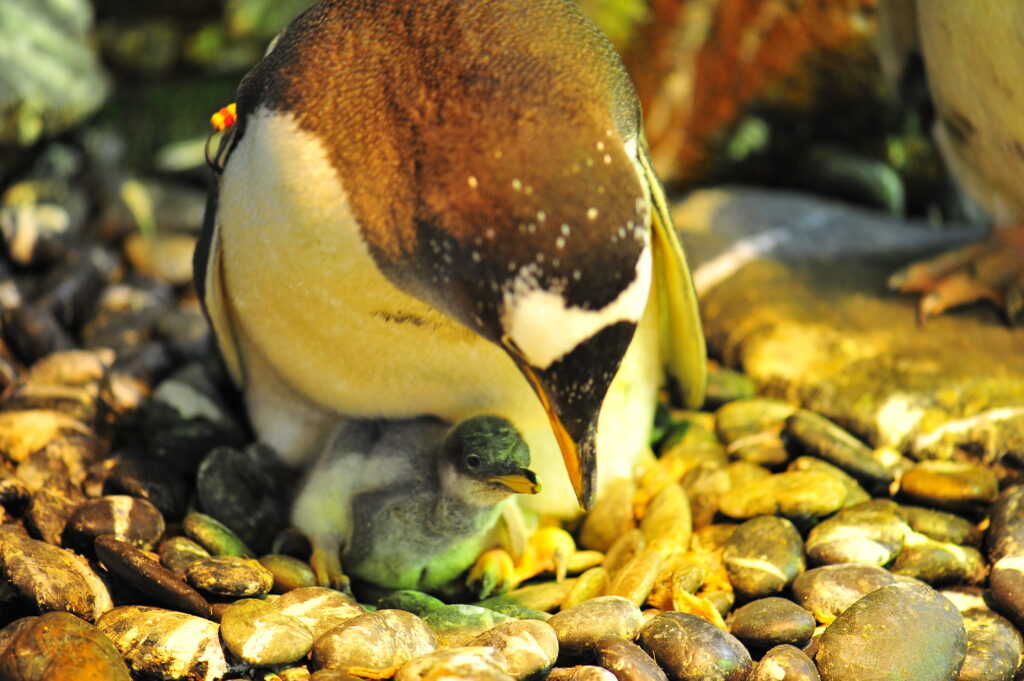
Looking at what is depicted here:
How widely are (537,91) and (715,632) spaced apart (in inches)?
39.4

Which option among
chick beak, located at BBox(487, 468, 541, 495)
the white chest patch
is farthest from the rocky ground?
the white chest patch

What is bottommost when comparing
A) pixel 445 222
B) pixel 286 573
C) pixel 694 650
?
pixel 694 650

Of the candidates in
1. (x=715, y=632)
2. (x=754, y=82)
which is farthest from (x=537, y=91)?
(x=754, y=82)

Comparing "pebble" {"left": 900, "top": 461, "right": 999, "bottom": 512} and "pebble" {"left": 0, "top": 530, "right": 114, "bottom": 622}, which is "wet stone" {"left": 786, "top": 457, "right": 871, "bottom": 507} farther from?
"pebble" {"left": 0, "top": 530, "right": 114, "bottom": 622}

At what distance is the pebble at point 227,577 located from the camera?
1.85m

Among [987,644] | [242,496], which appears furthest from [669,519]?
[242,496]

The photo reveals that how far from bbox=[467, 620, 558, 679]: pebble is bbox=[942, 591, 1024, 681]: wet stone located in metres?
0.72

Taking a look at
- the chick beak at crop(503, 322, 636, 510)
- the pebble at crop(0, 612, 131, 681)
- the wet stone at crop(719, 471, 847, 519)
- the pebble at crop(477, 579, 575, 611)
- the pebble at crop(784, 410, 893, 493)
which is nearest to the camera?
the pebble at crop(0, 612, 131, 681)

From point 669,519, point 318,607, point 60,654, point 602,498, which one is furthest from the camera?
point 602,498

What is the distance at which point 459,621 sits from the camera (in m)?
1.94

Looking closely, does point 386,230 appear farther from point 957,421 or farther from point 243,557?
point 957,421

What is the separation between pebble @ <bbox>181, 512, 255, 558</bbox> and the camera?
6.74ft

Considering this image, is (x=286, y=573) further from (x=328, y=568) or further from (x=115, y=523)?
(x=115, y=523)

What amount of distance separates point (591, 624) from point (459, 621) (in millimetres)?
255
